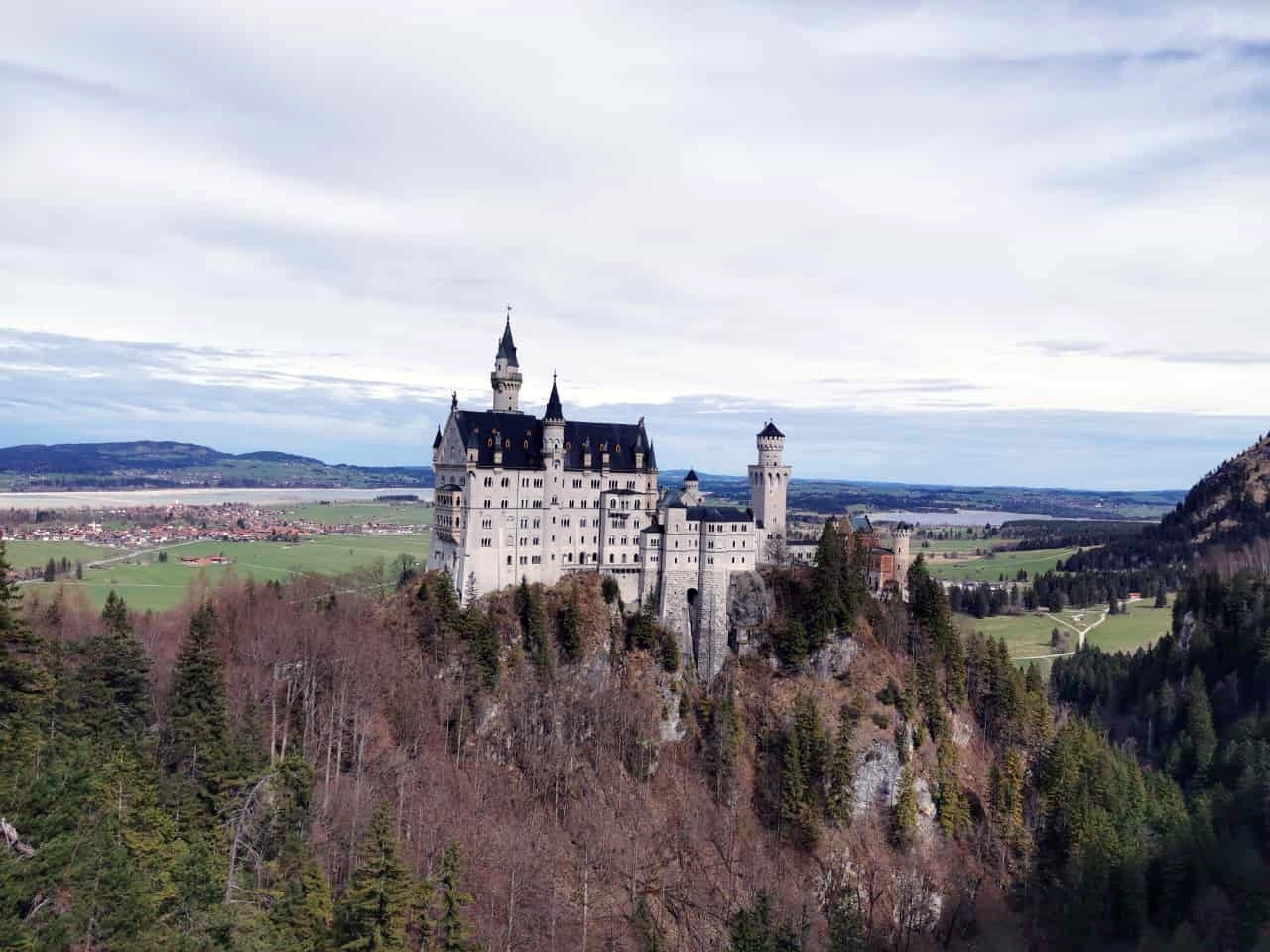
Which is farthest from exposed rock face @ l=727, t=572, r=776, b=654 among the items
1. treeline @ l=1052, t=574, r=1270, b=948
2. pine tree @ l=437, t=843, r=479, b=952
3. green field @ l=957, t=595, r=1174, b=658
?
green field @ l=957, t=595, r=1174, b=658

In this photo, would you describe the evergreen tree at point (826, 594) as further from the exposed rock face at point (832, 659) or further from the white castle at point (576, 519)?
the white castle at point (576, 519)

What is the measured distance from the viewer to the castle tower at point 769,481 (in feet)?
330

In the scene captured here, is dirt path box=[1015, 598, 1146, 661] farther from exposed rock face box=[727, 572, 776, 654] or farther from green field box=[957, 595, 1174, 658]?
exposed rock face box=[727, 572, 776, 654]

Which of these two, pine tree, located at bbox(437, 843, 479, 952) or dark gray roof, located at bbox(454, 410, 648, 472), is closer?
pine tree, located at bbox(437, 843, 479, 952)

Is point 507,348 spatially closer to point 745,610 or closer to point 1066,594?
point 745,610

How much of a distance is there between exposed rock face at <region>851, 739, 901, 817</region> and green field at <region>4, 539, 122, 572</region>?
362 ft

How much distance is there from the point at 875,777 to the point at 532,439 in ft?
147

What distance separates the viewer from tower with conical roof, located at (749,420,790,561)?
330ft

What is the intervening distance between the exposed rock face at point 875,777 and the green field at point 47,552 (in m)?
110

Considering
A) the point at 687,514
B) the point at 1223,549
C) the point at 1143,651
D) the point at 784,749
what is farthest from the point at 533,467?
the point at 1223,549

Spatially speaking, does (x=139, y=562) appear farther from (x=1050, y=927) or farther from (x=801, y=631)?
(x=1050, y=927)

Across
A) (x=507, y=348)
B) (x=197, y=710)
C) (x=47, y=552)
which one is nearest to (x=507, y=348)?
(x=507, y=348)

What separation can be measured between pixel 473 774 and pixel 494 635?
11642 millimetres

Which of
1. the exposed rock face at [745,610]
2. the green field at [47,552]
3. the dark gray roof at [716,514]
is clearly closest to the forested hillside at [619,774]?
the exposed rock face at [745,610]
